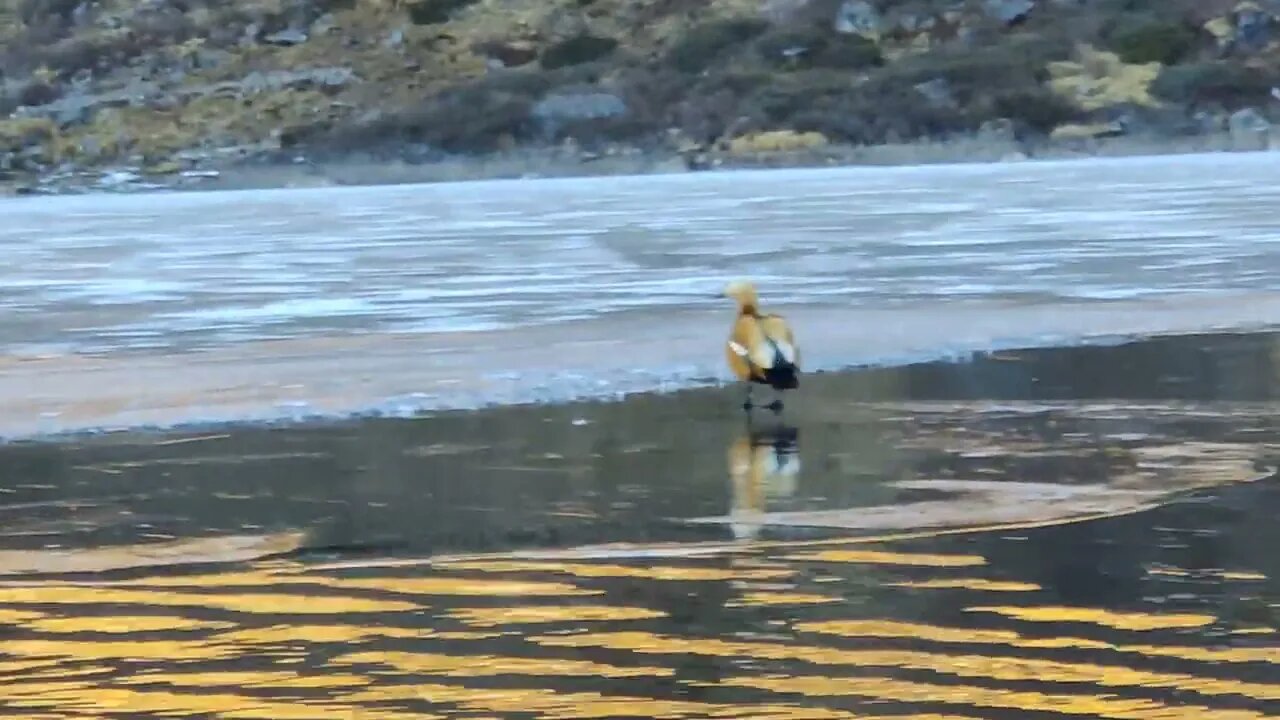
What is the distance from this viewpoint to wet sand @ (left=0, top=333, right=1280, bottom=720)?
5387 millimetres

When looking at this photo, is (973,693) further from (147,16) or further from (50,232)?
(147,16)

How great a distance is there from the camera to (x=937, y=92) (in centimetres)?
5253

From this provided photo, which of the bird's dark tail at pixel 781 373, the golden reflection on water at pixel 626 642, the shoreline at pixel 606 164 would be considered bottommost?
the golden reflection on water at pixel 626 642

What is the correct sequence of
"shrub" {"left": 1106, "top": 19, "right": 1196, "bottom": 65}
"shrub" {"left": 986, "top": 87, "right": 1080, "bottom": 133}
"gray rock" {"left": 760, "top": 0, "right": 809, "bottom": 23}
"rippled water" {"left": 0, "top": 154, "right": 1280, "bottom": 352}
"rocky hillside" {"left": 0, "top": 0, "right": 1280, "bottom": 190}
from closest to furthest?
1. "rippled water" {"left": 0, "top": 154, "right": 1280, "bottom": 352}
2. "shrub" {"left": 986, "top": 87, "right": 1080, "bottom": 133}
3. "rocky hillside" {"left": 0, "top": 0, "right": 1280, "bottom": 190}
4. "shrub" {"left": 1106, "top": 19, "right": 1196, "bottom": 65}
5. "gray rock" {"left": 760, "top": 0, "right": 809, "bottom": 23}

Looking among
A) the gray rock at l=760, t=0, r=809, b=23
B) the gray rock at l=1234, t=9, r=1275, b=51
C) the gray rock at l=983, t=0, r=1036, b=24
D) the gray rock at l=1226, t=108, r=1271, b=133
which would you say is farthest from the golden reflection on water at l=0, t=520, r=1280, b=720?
the gray rock at l=983, t=0, r=1036, b=24

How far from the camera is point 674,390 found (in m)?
11.5

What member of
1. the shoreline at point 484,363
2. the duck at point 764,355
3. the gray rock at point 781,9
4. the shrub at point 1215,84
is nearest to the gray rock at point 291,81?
the gray rock at point 781,9

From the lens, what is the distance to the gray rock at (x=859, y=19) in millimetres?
58625

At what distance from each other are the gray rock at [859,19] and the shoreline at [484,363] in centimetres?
4340

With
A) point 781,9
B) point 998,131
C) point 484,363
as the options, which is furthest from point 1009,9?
point 484,363

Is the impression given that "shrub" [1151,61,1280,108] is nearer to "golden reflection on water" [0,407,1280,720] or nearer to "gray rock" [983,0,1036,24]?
"gray rock" [983,0,1036,24]

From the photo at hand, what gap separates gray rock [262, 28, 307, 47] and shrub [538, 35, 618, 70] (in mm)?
7827

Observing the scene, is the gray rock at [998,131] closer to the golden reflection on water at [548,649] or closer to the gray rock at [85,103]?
the gray rock at [85,103]

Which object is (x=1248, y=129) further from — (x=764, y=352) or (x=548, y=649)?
(x=548, y=649)
